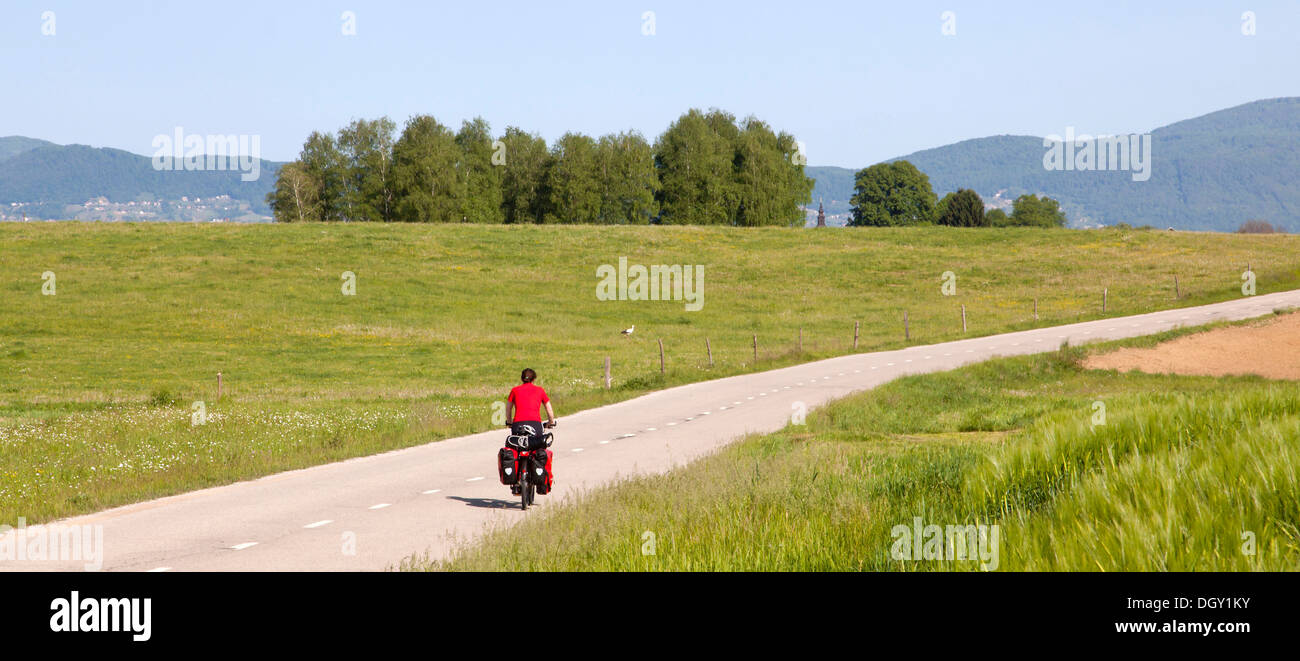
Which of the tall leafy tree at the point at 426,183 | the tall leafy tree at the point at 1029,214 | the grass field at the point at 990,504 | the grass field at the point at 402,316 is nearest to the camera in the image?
the grass field at the point at 990,504

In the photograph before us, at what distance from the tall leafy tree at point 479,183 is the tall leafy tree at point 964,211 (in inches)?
2913

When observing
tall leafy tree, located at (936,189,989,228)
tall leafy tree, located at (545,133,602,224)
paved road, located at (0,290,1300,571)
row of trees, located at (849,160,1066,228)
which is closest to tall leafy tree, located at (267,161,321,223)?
tall leafy tree, located at (545,133,602,224)

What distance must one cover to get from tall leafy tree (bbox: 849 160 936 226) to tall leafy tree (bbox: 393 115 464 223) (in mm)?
76474

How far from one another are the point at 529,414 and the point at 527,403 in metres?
0.15

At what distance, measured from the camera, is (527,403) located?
46.0 feet

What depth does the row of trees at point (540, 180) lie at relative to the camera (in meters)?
123

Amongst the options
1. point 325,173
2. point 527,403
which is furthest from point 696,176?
point 527,403

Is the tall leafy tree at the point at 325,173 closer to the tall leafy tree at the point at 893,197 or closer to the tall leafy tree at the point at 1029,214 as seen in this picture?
the tall leafy tree at the point at 893,197

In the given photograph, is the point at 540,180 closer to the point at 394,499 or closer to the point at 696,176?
the point at 696,176

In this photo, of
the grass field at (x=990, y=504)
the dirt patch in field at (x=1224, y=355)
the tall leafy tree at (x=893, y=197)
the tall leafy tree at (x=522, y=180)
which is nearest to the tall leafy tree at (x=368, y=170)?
the tall leafy tree at (x=522, y=180)

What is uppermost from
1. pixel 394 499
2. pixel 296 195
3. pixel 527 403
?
pixel 296 195

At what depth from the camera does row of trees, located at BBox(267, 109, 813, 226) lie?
123375mm

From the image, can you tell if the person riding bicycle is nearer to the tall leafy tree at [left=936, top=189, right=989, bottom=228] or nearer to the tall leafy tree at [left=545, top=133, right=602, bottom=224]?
the tall leafy tree at [left=545, top=133, right=602, bottom=224]

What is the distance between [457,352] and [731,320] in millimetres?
18892
